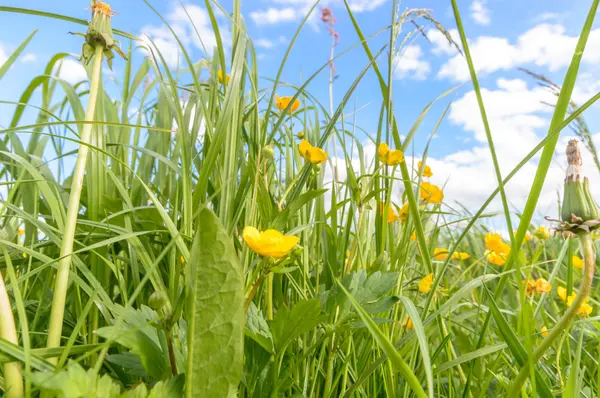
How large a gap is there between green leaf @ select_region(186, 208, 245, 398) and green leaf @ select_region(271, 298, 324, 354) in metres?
0.09

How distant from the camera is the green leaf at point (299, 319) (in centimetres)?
58

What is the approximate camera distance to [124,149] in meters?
1.20

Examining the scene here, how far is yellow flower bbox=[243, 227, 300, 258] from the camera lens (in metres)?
0.59

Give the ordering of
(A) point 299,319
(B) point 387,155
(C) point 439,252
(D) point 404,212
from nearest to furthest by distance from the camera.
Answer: (A) point 299,319 → (B) point 387,155 → (D) point 404,212 → (C) point 439,252

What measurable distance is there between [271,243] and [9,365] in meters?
0.30

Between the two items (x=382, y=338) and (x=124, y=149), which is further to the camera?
(x=124, y=149)

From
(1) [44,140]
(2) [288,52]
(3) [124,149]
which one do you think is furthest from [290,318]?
(1) [44,140]

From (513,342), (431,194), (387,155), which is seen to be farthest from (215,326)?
(431,194)

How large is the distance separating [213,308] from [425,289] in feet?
1.73

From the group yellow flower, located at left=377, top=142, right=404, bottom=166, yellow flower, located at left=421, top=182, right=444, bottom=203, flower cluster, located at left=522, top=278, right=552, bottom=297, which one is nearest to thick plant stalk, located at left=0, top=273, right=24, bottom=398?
yellow flower, located at left=377, top=142, right=404, bottom=166

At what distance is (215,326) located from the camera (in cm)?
51

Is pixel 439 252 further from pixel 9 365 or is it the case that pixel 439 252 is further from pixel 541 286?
pixel 9 365

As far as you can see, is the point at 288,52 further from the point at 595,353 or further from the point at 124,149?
the point at 595,353

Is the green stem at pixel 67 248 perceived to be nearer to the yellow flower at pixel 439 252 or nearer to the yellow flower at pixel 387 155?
the yellow flower at pixel 387 155
